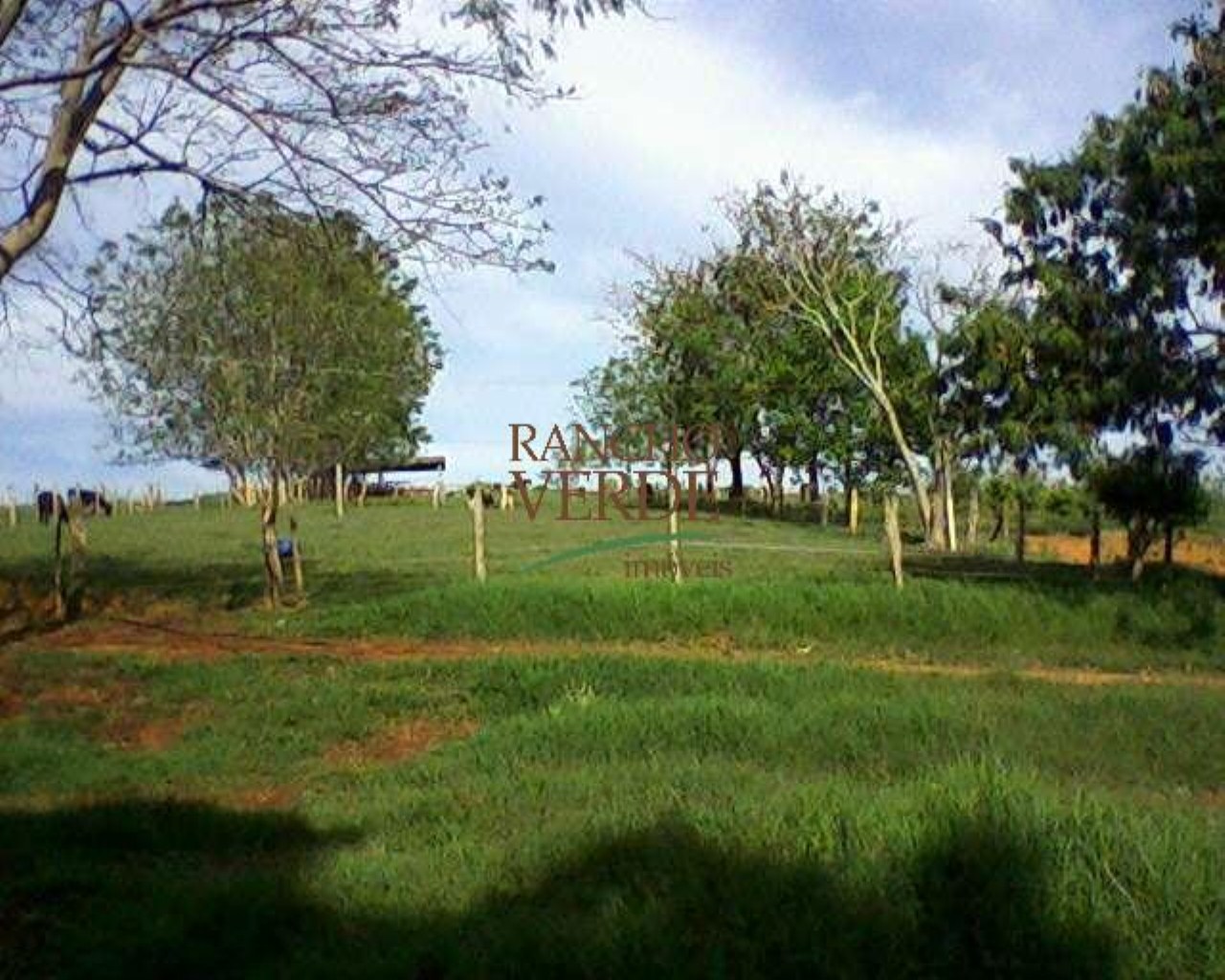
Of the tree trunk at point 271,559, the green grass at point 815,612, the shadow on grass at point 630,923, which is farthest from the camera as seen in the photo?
the tree trunk at point 271,559

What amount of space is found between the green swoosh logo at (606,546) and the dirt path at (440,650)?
5255mm

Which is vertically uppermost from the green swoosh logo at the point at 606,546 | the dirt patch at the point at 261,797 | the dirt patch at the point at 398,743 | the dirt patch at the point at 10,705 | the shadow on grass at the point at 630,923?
the green swoosh logo at the point at 606,546

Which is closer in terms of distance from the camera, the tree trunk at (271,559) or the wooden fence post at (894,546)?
the wooden fence post at (894,546)

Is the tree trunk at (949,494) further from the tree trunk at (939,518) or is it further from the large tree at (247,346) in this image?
the large tree at (247,346)

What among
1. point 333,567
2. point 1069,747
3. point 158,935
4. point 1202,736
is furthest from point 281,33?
point 333,567

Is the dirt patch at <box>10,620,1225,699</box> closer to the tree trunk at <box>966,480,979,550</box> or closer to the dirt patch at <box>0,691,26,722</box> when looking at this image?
the dirt patch at <box>0,691,26,722</box>

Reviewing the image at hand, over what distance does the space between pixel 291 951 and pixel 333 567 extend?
17.1 metres

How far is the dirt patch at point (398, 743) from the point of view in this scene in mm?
9078

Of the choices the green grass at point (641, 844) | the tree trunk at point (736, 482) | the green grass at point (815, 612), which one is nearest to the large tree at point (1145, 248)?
the green grass at point (815, 612)

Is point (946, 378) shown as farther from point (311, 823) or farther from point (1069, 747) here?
point (311, 823)

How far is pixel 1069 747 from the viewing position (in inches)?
354

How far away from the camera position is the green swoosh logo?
20172mm

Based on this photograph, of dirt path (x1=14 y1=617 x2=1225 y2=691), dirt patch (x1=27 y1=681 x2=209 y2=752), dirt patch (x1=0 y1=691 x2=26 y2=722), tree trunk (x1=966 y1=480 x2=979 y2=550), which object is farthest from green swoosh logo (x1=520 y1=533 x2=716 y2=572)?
tree trunk (x1=966 y1=480 x2=979 y2=550)

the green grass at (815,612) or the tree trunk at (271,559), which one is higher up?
the tree trunk at (271,559)
